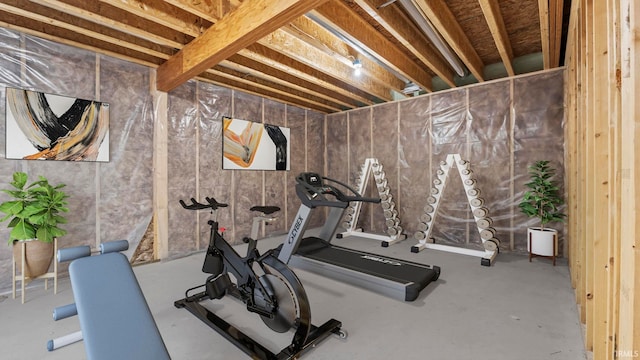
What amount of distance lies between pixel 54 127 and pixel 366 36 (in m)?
3.77

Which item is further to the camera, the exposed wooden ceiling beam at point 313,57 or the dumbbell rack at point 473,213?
the dumbbell rack at point 473,213

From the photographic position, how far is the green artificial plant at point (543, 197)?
3611 mm

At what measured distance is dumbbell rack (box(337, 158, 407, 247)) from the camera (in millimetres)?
4930

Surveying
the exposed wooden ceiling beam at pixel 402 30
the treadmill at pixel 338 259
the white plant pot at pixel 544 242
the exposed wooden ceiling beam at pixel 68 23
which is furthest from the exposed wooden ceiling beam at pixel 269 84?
the white plant pot at pixel 544 242

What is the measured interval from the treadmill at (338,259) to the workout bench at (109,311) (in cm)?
107

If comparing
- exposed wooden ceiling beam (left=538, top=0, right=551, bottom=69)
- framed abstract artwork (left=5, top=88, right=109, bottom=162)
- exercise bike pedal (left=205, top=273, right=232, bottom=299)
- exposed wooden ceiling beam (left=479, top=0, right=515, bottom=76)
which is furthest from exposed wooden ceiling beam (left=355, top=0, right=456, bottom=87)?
framed abstract artwork (left=5, top=88, right=109, bottom=162)

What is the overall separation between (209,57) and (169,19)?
47cm

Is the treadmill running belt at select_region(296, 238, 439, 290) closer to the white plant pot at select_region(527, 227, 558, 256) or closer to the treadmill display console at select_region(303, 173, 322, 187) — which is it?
the treadmill display console at select_region(303, 173, 322, 187)

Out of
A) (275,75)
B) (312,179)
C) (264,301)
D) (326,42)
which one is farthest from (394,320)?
(275,75)

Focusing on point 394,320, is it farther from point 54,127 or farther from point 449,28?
point 54,127

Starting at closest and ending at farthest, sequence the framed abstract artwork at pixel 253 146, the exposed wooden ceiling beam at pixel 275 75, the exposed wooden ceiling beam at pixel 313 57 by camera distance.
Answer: the exposed wooden ceiling beam at pixel 313 57 < the exposed wooden ceiling beam at pixel 275 75 < the framed abstract artwork at pixel 253 146

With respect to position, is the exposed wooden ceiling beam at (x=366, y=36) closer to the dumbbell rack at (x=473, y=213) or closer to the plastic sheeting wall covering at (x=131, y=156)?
the dumbbell rack at (x=473, y=213)

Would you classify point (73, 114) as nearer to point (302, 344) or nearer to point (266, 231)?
point (266, 231)

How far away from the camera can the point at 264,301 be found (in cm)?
215
